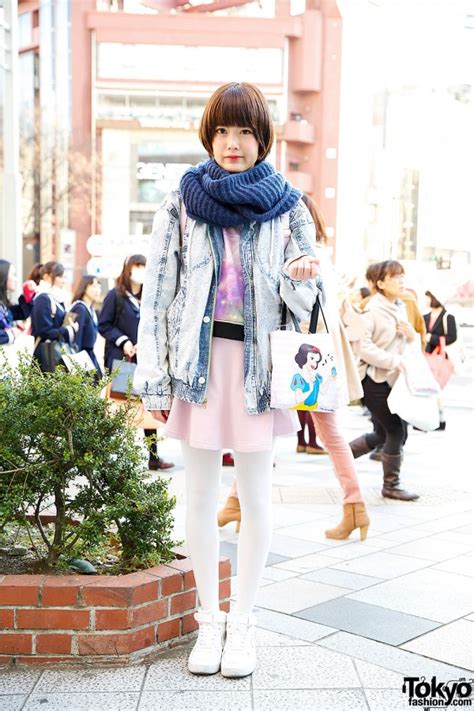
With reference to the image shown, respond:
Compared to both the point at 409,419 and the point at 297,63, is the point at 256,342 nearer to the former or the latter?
the point at 409,419

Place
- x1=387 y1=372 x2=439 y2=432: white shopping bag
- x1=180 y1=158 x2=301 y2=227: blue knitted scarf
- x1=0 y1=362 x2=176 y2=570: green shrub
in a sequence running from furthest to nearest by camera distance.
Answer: x1=387 y1=372 x2=439 y2=432: white shopping bag < x1=0 y1=362 x2=176 y2=570: green shrub < x1=180 y1=158 x2=301 y2=227: blue knitted scarf

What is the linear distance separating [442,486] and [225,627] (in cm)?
396

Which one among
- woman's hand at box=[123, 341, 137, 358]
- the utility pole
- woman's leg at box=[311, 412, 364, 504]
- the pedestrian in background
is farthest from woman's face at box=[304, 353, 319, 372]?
the utility pole

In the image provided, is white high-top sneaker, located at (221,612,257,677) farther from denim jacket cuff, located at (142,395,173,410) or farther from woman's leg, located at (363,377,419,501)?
woman's leg, located at (363,377,419,501)

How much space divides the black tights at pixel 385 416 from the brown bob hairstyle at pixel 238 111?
3420 millimetres

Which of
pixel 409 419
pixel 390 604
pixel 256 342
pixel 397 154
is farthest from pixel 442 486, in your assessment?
pixel 397 154

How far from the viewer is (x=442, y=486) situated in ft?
21.8

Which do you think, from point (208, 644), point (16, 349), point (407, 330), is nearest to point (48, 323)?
point (16, 349)

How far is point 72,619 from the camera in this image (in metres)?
2.88

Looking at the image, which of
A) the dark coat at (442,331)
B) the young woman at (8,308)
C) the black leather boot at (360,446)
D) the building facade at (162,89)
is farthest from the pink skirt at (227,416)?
the building facade at (162,89)

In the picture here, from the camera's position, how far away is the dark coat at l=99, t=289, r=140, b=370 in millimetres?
7211

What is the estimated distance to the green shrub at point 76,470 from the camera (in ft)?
10.1

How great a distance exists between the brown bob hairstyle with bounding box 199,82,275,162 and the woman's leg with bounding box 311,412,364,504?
224 cm

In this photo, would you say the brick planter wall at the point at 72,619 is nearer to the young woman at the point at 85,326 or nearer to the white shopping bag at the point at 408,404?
the white shopping bag at the point at 408,404
